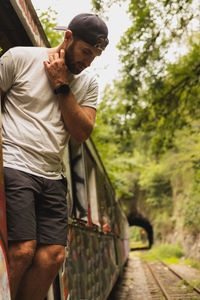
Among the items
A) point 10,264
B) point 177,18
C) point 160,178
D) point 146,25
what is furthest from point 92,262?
point 160,178

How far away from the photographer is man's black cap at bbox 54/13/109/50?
170cm

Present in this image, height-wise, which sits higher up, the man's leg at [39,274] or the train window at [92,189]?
the train window at [92,189]

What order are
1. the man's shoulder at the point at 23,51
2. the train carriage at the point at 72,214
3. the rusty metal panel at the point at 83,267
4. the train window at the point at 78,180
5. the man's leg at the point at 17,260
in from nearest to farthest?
the man's leg at the point at 17,260 < the man's shoulder at the point at 23,51 < the train carriage at the point at 72,214 < the rusty metal panel at the point at 83,267 < the train window at the point at 78,180

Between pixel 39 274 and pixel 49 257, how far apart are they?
0.09 metres

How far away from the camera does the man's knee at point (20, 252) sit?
4.65 feet

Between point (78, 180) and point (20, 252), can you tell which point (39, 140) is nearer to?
point (20, 252)

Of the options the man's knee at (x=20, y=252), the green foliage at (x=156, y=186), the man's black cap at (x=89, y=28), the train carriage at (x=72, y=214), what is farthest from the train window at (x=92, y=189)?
the green foliage at (x=156, y=186)

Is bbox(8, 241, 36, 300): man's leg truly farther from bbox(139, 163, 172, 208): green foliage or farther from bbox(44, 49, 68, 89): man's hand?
bbox(139, 163, 172, 208): green foliage

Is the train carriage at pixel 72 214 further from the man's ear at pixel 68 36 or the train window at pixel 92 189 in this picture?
the man's ear at pixel 68 36

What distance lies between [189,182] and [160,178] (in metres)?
6.34

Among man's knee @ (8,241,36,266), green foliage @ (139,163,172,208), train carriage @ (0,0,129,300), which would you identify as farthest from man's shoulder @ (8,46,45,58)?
green foliage @ (139,163,172,208)

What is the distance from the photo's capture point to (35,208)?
162 cm

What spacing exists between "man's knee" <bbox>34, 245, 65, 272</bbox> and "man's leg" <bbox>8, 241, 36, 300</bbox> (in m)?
0.13

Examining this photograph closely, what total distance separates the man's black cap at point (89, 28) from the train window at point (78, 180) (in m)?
1.99
